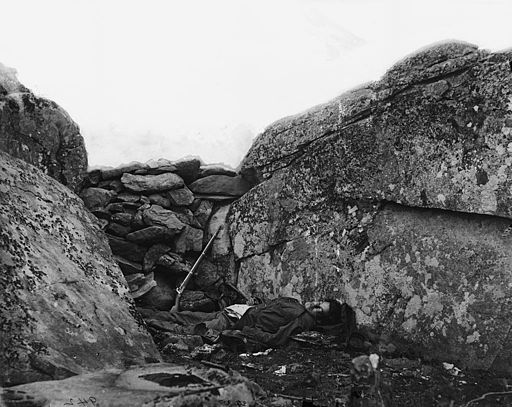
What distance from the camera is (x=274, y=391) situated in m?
4.82

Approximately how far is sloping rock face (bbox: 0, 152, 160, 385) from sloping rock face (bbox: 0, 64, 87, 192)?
1.51 feet

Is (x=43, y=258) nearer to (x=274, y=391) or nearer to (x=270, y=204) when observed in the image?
(x=274, y=391)

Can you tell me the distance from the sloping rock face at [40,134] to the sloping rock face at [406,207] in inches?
85.9

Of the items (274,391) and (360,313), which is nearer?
(274,391)

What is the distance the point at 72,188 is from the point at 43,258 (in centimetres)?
216

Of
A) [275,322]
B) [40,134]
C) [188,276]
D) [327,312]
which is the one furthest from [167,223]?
[327,312]

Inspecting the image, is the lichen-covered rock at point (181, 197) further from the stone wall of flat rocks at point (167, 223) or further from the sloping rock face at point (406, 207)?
the sloping rock face at point (406, 207)

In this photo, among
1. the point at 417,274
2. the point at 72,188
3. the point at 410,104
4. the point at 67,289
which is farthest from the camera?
the point at 72,188

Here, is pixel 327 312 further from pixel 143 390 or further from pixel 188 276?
pixel 143 390

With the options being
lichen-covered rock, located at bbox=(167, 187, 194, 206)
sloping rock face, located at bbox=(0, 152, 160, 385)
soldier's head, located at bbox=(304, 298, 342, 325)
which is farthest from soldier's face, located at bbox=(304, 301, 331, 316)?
lichen-covered rock, located at bbox=(167, 187, 194, 206)

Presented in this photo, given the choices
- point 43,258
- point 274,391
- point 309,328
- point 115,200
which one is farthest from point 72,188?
point 274,391

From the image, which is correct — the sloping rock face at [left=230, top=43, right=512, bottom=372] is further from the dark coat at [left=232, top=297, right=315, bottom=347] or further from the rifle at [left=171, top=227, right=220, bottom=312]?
the dark coat at [left=232, top=297, right=315, bottom=347]

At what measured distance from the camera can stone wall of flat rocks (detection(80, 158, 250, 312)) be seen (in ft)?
25.3

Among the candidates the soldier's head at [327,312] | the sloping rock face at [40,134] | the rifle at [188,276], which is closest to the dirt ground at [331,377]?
the soldier's head at [327,312]
